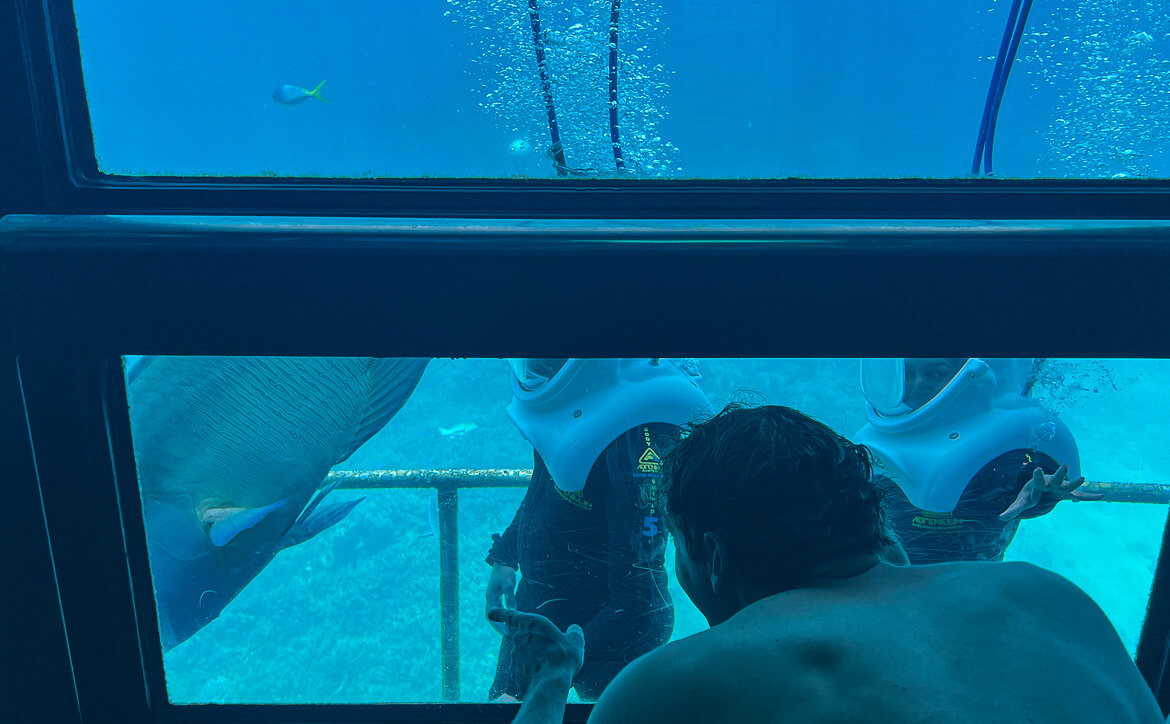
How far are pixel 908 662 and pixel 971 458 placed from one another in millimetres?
1434

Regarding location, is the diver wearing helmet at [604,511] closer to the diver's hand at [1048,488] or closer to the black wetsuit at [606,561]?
the black wetsuit at [606,561]

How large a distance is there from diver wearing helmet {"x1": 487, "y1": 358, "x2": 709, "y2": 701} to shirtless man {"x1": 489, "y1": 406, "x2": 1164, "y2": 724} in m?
0.69

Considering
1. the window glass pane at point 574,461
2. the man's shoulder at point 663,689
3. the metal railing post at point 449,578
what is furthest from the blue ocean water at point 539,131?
the metal railing post at point 449,578

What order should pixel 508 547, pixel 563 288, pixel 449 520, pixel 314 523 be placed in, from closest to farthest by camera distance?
pixel 563 288 → pixel 314 523 → pixel 508 547 → pixel 449 520

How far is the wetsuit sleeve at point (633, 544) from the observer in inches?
73.1

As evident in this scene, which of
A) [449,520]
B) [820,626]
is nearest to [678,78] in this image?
[449,520]

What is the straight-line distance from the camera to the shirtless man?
28.7 inches

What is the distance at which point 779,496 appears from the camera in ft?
3.31

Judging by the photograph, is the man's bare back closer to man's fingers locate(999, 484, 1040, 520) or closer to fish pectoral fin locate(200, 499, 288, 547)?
man's fingers locate(999, 484, 1040, 520)

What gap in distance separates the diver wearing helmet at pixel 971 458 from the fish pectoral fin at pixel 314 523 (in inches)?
68.4

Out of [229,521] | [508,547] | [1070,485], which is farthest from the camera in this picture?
[508,547]

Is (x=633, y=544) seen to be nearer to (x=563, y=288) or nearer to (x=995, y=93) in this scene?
(x=563, y=288)

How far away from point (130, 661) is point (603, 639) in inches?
44.8

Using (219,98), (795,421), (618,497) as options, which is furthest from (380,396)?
(219,98)
